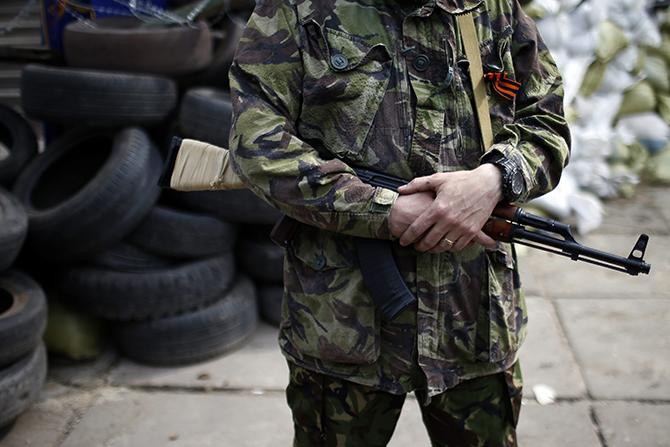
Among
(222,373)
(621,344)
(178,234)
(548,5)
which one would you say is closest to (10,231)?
(178,234)

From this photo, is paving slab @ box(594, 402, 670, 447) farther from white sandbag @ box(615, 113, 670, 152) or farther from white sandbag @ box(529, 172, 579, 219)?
white sandbag @ box(615, 113, 670, 152)

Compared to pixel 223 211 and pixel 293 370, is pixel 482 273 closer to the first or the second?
pixel 293 370

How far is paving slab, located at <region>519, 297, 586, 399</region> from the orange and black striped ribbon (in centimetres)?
175

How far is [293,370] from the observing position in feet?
4.92

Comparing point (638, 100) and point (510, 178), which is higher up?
point (510, 178)

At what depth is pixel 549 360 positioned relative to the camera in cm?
287

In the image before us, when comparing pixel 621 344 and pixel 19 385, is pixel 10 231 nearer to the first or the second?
pixel 19 385

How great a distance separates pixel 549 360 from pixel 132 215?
2.27m

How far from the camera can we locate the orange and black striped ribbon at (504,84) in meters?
1.35

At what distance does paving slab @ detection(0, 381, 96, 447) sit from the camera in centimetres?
233

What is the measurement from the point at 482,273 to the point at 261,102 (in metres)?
0.70

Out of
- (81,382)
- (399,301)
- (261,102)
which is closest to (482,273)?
(399,301)

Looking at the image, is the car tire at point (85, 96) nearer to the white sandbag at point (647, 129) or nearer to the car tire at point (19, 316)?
the car tire at point (19, 316)

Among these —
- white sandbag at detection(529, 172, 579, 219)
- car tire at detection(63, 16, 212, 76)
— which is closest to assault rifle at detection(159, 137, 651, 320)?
car tire at detection(63, 16, 212, 76)
